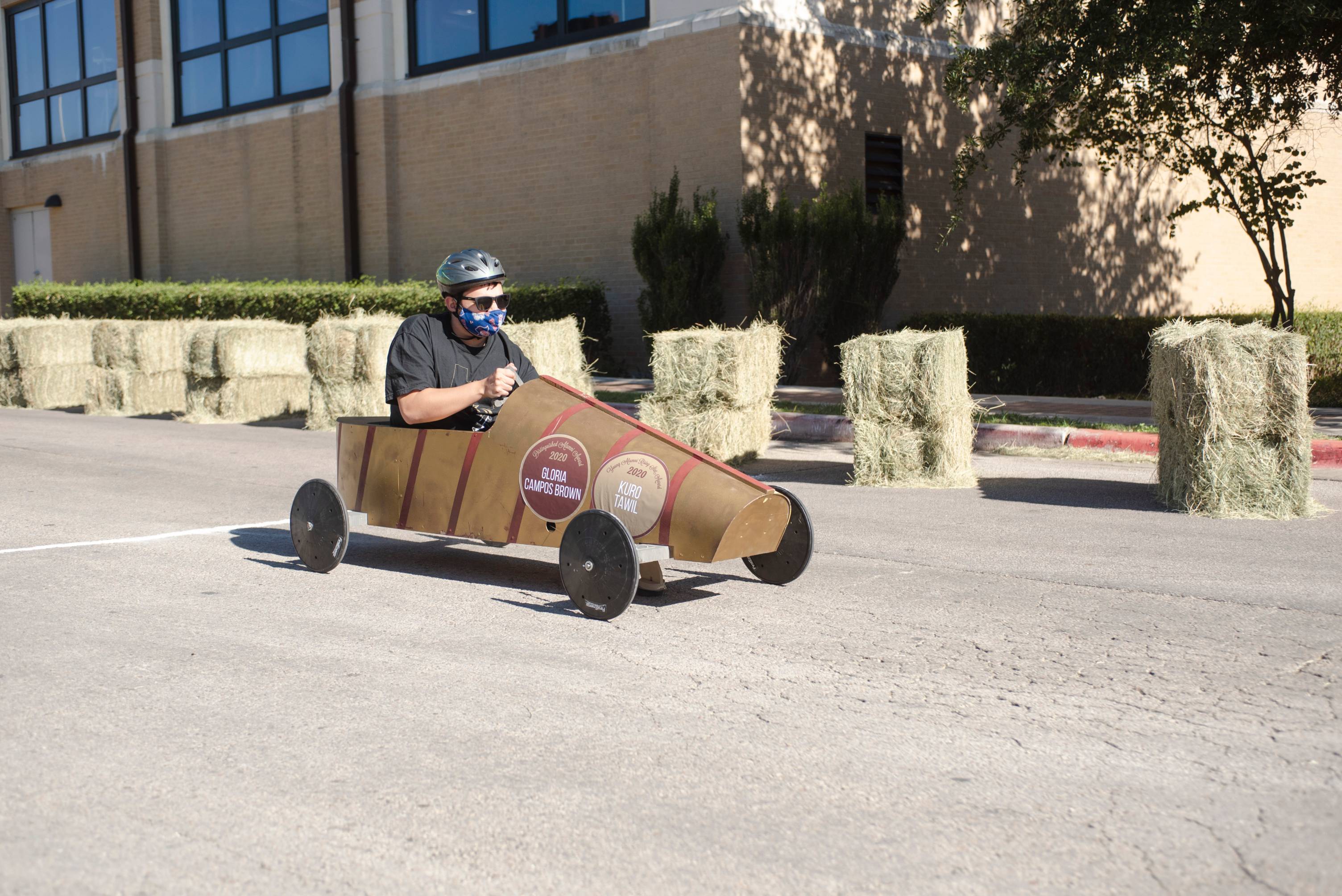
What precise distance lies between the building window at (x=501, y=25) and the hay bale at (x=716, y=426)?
9867 mm

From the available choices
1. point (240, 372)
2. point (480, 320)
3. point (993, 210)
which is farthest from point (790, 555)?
point (993, 210)

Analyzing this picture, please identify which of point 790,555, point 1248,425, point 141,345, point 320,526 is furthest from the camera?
point 141,345

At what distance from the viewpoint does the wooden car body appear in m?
5.53

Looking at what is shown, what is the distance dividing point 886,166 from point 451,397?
→ 50.5 ft

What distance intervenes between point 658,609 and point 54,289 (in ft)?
85.9

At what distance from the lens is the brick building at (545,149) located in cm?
1925

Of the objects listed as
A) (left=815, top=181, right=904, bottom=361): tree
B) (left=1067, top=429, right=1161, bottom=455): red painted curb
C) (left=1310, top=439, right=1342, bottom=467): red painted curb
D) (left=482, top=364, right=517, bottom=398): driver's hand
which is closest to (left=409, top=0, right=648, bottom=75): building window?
(left=815, top=181, right=904, bottom=361): tree

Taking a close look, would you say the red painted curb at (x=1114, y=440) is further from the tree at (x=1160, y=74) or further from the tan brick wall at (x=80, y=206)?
the tan brick wall at (x=80, y=206)

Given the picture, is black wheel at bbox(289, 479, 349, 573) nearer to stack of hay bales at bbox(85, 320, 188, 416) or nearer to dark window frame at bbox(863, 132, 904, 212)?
stack of hay bales at bbox(85, 320, 188, 416)

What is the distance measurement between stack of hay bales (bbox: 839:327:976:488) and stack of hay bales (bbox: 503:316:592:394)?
4063mm

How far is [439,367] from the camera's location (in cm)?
638

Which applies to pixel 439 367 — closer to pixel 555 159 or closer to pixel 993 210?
pixel 555 159

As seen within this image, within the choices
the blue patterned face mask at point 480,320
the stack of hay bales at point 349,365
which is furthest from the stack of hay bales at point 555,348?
the blue patterned face mask at point 480,320

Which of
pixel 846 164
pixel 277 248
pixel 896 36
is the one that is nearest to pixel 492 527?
pixel 846 164
